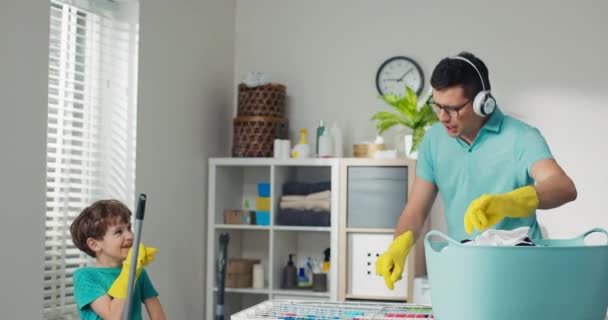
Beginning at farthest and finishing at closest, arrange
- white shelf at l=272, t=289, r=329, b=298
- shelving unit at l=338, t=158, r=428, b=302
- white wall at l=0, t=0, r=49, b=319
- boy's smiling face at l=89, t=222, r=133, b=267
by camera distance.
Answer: white shelf at l=272, t=289, r=329, b=298 < shelving unit at l=338, t=158, r=428, b=302 < white wall at l=0, t=0, r=49, b=319 < boy's smiling face at l=89, t=222, r=133, b=267

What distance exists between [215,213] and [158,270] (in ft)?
1.73

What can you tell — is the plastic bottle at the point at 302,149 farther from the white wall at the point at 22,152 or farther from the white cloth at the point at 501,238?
the white cloth at the point at 501,238

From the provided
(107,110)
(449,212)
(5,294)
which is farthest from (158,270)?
(449,212)

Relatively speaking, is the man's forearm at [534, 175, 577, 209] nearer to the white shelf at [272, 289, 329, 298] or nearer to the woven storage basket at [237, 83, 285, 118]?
the white shelf at [272, 289, 329, 298]

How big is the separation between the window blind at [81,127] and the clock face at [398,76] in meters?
1.32

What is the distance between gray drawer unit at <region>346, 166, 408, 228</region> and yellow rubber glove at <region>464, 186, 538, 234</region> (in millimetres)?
1990

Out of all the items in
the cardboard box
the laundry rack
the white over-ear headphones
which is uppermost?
the white over-ear headphones

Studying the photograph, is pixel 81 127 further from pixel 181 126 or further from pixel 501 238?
pixel 501 238

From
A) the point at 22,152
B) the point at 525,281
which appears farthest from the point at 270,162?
the point at 525,281

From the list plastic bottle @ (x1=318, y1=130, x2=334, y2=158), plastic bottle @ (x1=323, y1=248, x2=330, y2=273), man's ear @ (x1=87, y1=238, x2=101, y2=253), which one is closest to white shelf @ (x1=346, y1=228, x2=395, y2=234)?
plastic bottle @ (x1=323, y1=248, x2=330, y2=273)

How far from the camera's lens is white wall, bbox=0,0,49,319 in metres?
2.79

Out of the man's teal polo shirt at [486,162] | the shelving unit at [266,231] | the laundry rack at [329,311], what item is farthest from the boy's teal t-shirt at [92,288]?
the shelving unit at [266,231]

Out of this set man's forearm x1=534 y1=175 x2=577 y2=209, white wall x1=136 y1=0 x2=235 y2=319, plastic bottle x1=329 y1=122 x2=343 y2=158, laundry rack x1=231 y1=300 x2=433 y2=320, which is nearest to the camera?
laundry rack x1=231 y1=300 x2=433 y2=320

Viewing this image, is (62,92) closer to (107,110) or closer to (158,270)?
(107,110)
